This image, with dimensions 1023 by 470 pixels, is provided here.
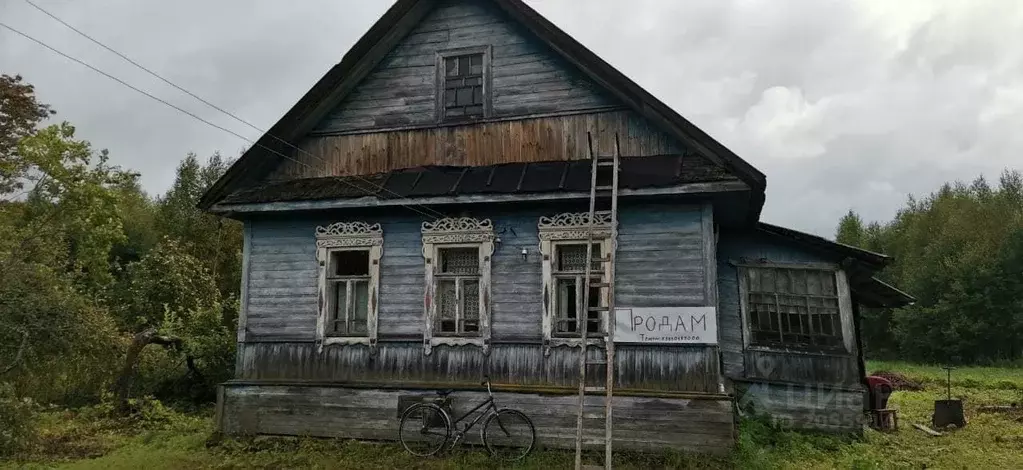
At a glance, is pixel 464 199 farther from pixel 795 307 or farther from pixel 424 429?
pixel 795 307

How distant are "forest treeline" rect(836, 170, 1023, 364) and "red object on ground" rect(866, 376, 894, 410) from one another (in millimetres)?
24490

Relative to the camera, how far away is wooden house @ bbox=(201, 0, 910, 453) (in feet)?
29.3

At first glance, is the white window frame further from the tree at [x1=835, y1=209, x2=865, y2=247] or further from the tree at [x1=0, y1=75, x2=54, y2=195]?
the tree at [x1=835, y1=209, x2=865, y2=247]

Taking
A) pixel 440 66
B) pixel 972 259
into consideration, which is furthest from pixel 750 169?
pixel 972 259

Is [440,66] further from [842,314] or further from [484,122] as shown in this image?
[842,314]

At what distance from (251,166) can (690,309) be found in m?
7.24

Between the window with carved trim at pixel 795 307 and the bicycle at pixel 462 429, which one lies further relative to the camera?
the window with carved trim at pixel 795 307

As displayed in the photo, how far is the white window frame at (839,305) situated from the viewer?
1095 cm

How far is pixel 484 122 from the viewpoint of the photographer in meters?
10.2

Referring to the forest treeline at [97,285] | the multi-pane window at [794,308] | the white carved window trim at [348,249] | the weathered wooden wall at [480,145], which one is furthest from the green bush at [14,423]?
the multi-pane window at [794,308]

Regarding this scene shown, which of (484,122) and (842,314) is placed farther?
(842,314)

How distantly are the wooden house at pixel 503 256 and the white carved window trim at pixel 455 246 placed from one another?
28 millimetres

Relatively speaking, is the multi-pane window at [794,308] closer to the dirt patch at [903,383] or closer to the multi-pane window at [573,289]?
the multi-pane window at [573,289]

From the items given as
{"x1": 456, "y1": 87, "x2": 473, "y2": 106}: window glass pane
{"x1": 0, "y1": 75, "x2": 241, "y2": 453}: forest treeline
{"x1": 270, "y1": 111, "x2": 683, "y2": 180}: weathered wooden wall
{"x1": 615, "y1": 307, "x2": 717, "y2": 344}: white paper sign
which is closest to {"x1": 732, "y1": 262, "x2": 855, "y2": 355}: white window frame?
{"x1": 615, "y1": 307, "x2": 717, "y2": 344}: white paper sign
